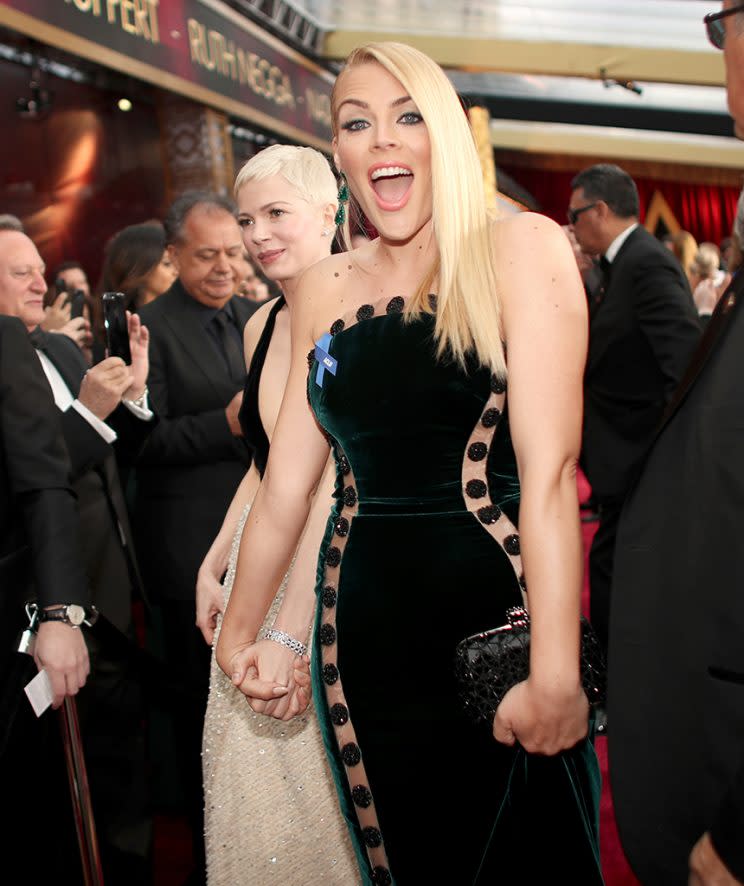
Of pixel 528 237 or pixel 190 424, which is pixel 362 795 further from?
pixel 190 424

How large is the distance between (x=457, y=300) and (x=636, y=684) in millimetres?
554

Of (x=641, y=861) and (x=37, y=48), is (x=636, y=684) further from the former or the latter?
(x=37, y=48)

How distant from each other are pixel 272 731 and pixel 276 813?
0.16 meters

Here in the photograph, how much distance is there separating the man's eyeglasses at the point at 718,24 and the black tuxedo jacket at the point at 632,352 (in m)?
2.59

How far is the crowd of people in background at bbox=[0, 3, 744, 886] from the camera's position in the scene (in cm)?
117

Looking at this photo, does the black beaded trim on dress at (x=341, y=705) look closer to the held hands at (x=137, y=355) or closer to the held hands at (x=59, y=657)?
the held hands at (x=59, y=657)

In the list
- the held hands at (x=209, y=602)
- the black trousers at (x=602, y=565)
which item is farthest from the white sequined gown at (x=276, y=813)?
the black trousers at (x=602, y=565)

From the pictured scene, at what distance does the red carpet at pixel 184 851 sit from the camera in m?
2.63

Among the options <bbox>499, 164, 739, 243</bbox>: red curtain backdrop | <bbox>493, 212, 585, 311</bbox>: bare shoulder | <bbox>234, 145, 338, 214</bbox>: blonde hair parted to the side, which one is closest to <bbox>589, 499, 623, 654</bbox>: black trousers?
<bbox>234, 145, 338, 214</bbox>: blonde hair parted to the side

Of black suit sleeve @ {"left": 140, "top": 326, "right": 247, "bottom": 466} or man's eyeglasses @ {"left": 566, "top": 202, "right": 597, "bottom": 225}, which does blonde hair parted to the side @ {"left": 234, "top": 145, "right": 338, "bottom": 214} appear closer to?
black suit sleeve @ {"left": 140, "top": 326, "right": 247, "bottom": 466}

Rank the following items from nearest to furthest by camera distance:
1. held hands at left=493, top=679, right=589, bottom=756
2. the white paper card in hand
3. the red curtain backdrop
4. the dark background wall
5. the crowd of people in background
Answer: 1. the crowd of people in background
2. held hands at left=493, top=679, right=589, bottom=756
3. the white paper card in hand
4. the dark background wall
5. the red curtain backdrop

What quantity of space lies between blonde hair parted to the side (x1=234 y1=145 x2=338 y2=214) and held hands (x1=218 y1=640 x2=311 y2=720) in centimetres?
103

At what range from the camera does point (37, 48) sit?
19.9ft

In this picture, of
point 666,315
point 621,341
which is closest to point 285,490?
point 666,315
